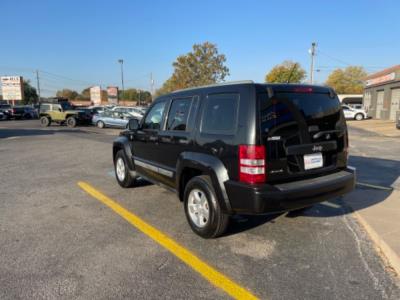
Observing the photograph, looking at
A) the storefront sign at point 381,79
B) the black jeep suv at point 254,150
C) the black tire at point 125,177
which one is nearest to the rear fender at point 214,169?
the black jeep suv at point 254,150

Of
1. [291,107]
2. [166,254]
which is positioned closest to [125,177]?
[166,254]

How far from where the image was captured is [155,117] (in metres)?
5.19

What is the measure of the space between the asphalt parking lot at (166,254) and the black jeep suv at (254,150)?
1.87 ft

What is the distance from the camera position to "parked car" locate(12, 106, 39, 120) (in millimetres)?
35956

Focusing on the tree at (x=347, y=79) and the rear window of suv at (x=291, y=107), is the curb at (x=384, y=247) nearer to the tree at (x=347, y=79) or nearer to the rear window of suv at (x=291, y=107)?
the rear window of suv at (x=291, y=107)

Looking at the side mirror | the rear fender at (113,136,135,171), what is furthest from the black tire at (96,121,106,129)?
the side mirror

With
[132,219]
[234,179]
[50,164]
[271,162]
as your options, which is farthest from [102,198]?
[50,164]

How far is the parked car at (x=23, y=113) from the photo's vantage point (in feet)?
118

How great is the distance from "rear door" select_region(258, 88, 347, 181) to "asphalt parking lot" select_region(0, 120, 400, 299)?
92cm

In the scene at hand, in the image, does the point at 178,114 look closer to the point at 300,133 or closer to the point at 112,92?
the point at 300,133

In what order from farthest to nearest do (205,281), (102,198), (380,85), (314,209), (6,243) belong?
(380,85), (102,198), (314,209), (6,243), (205,281)

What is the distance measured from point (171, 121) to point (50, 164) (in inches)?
237

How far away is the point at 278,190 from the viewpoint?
10.8 feet

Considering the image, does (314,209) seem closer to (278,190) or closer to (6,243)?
(278,190)
